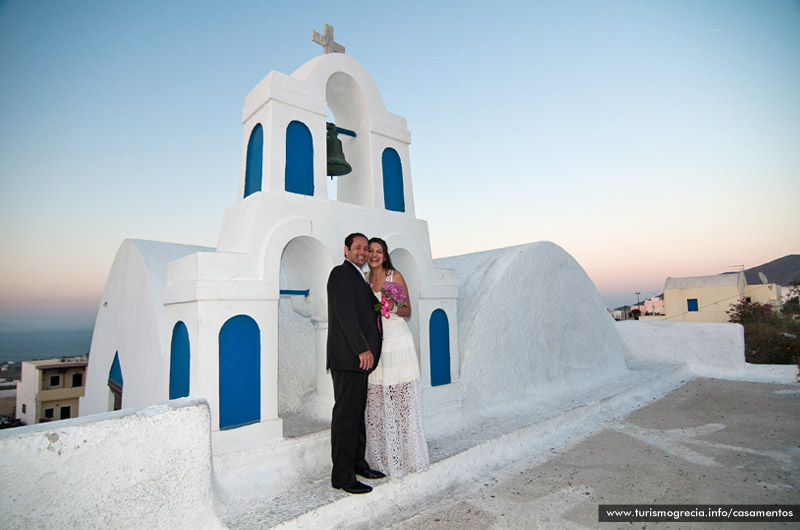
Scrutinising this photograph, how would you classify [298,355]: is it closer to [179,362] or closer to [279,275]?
[279,275]

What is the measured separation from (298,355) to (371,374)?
211cm

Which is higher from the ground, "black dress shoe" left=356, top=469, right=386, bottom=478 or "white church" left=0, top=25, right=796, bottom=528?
"white church" left=0, top=25, right=796, bottom=528

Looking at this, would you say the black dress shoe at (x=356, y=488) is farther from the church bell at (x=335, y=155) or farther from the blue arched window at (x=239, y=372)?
the church bell at (x=335, y=155)

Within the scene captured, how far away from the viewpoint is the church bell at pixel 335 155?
458 centimetres

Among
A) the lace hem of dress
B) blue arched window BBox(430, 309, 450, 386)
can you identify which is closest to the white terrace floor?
the lace hem of dress

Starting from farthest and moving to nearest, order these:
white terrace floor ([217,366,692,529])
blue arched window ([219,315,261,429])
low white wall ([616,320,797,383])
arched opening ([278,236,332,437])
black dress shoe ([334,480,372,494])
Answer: low white wall ([616,320,797,383]) < arched opening ([278,236,332,437]) < blue arched window ([219,315,261,429]) < black dress shoe ([334,480,372,494]) < white terrace floor ([217,366,692,529])

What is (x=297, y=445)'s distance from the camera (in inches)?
143

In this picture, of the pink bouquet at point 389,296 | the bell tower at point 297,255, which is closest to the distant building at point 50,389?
the bell tower at point 297,255

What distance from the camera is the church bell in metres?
4.58

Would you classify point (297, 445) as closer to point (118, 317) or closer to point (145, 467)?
point (145, 467)

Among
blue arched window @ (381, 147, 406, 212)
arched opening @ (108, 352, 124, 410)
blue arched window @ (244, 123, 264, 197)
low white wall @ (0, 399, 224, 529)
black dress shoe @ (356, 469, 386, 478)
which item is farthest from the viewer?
arched opening @ (108, 352, 124, 410)

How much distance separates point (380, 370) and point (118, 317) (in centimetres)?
485

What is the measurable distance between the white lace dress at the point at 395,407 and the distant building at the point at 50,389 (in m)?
26.5

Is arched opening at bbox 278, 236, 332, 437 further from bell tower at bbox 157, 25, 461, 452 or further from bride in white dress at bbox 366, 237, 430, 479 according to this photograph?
bride in white dress at bbox 366, 237, 430, 479
